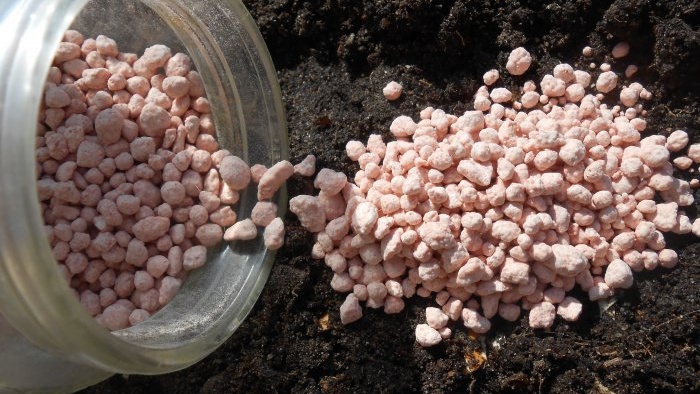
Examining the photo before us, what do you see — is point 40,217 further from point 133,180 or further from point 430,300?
point 430,300

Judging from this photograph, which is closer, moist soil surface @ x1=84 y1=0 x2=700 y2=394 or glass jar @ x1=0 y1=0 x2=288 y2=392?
glass jar @ x1=0 y1=0 x2=288 y2=392

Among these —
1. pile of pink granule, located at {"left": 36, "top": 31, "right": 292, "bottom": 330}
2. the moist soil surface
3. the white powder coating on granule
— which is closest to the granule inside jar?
pile of pink granule, located at {"left": 36, "top": 31, "right": 292, "bottom": 330}

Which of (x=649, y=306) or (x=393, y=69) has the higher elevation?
(x=393, y=69)

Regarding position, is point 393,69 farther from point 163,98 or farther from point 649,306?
point 649,306

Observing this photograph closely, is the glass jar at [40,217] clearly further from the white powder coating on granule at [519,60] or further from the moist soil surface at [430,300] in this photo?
the white powder coating on granule at [519,60]

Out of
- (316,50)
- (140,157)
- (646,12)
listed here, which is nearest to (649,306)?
(646,12)

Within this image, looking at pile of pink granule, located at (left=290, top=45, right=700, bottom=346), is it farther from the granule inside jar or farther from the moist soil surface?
the granule inside jar

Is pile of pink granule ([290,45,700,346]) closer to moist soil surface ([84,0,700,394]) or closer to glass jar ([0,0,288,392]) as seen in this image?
moist soil surface ([84,0,700,394])

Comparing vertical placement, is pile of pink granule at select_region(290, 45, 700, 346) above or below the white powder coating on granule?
below
